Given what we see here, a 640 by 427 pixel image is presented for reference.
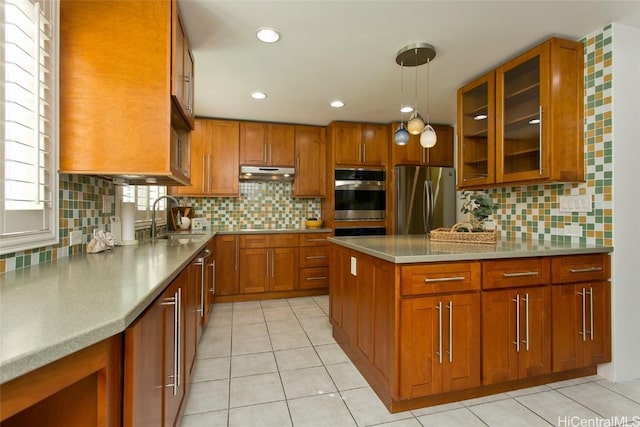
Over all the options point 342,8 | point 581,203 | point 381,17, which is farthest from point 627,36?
point 342,8

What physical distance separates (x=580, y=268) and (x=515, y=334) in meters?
0.64

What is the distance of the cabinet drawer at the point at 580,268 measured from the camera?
1.95m

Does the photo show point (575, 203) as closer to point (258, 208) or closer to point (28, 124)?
point (28, 124)

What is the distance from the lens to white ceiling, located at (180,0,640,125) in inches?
74.9

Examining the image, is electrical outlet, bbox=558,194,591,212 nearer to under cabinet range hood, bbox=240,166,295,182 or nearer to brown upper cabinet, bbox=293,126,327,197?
brown upper cabinet, bbox=293,126,327,197

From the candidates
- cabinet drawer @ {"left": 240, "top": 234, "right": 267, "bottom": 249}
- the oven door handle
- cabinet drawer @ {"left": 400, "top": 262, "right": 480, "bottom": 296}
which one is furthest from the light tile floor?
the oven door handle

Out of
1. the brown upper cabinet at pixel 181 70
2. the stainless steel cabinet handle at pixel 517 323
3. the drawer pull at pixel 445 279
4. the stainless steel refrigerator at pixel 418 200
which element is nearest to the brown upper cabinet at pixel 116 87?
the brown upper cabinet at pixel 181 70

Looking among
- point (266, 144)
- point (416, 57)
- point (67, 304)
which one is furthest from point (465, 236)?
point (266, 144)

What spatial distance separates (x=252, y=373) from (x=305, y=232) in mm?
2153

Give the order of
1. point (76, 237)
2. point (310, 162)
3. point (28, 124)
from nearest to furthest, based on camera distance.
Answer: point (28, 124)
point (76, 237)
point (310, 162)

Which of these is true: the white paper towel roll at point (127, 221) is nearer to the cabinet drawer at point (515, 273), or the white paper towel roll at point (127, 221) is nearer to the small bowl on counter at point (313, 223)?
the cabinet drawer at point (515, 273)

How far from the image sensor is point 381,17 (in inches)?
77.9

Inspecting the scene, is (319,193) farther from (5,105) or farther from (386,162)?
(5,105)

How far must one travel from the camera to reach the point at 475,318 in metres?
1.79
